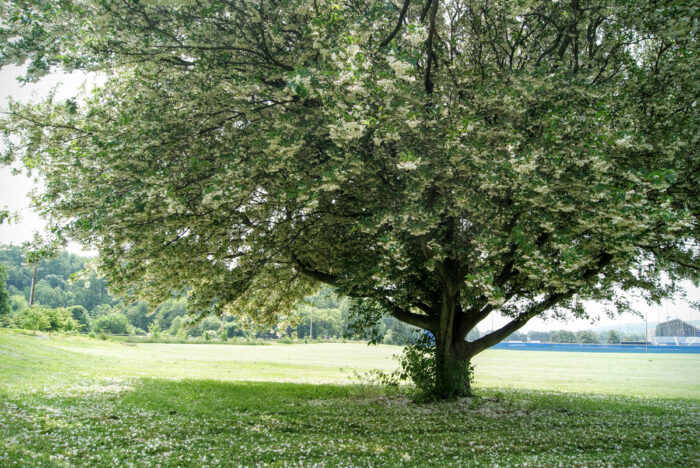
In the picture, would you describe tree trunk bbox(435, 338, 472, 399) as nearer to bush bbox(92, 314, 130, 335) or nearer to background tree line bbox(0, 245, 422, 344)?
background tree line bbox(0, 245, 422, 344)

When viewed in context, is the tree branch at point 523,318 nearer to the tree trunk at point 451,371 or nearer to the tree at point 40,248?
the tree trunk at point 451,371

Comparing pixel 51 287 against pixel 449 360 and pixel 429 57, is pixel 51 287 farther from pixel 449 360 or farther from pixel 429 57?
pixel 429 57

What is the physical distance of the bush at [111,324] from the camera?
8456cm

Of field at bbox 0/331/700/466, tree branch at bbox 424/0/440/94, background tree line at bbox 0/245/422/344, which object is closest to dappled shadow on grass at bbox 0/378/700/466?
field at bbox 0/331/700/466

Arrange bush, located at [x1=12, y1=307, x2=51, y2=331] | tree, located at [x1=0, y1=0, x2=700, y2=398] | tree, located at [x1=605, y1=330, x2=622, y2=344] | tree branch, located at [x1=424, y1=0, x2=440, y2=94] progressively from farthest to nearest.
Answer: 1. tree, located at [x1=605, y1=330, x2=622, y2=344]
2. bush, located at [x1=12, y1=307, x2=51, y2=331]
3. tree branch, located at [x1=424, y1=0, x2=440, y2=94]
4. tree, located at [x1=0, y1=0, x2=700, y2=398]

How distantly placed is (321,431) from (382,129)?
6.99 m

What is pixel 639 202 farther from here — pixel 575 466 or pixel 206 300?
pixel 206 300

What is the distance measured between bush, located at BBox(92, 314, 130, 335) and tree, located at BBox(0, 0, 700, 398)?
272ft

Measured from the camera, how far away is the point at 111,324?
86.6 meters

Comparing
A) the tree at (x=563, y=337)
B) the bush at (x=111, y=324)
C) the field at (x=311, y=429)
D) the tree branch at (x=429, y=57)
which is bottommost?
the tree at (x=563, y=337)

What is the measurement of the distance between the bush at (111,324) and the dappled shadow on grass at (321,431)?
79.9m

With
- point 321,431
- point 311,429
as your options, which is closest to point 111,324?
point 311,429

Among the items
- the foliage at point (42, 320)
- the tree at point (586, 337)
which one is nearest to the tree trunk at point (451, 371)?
the foliage at point (42, 320)

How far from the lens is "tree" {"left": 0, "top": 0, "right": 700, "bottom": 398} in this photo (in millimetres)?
8891
